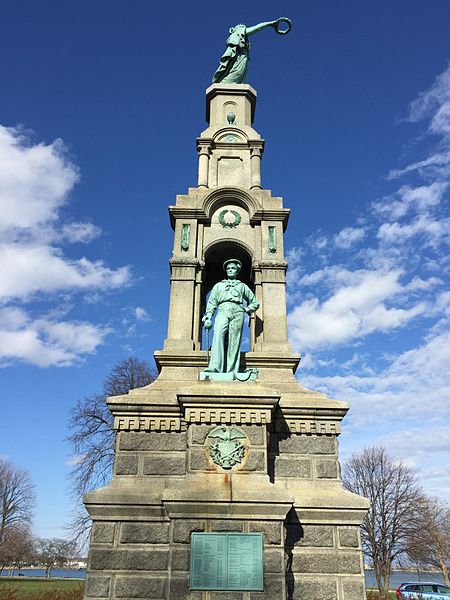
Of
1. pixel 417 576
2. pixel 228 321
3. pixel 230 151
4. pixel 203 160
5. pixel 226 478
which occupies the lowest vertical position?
pixel 417 576

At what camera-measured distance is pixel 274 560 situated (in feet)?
24.5

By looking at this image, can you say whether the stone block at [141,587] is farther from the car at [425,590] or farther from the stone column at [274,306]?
the car at [425,590]

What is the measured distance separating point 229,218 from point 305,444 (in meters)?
5.24

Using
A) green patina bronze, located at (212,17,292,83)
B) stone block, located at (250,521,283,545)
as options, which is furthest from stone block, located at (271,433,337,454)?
green patina bronze, located at (212,17,292,83)

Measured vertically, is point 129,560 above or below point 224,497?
below

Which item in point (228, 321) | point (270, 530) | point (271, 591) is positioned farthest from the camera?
point (228, 321)

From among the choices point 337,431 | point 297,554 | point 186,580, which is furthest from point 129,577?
point 337,431

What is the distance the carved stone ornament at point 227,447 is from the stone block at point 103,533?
197 cm

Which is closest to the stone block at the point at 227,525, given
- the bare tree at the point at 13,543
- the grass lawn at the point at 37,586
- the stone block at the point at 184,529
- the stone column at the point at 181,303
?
the stone block at the point at 184,529

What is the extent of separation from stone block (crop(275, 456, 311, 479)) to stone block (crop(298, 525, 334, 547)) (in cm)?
A: 81

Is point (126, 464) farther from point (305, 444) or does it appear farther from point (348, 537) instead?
point (348, 537)

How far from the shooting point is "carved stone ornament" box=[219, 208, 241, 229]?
11.4 metres

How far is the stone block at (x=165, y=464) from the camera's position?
8578 mm

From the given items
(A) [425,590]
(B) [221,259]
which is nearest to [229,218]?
(B) [221,259]
